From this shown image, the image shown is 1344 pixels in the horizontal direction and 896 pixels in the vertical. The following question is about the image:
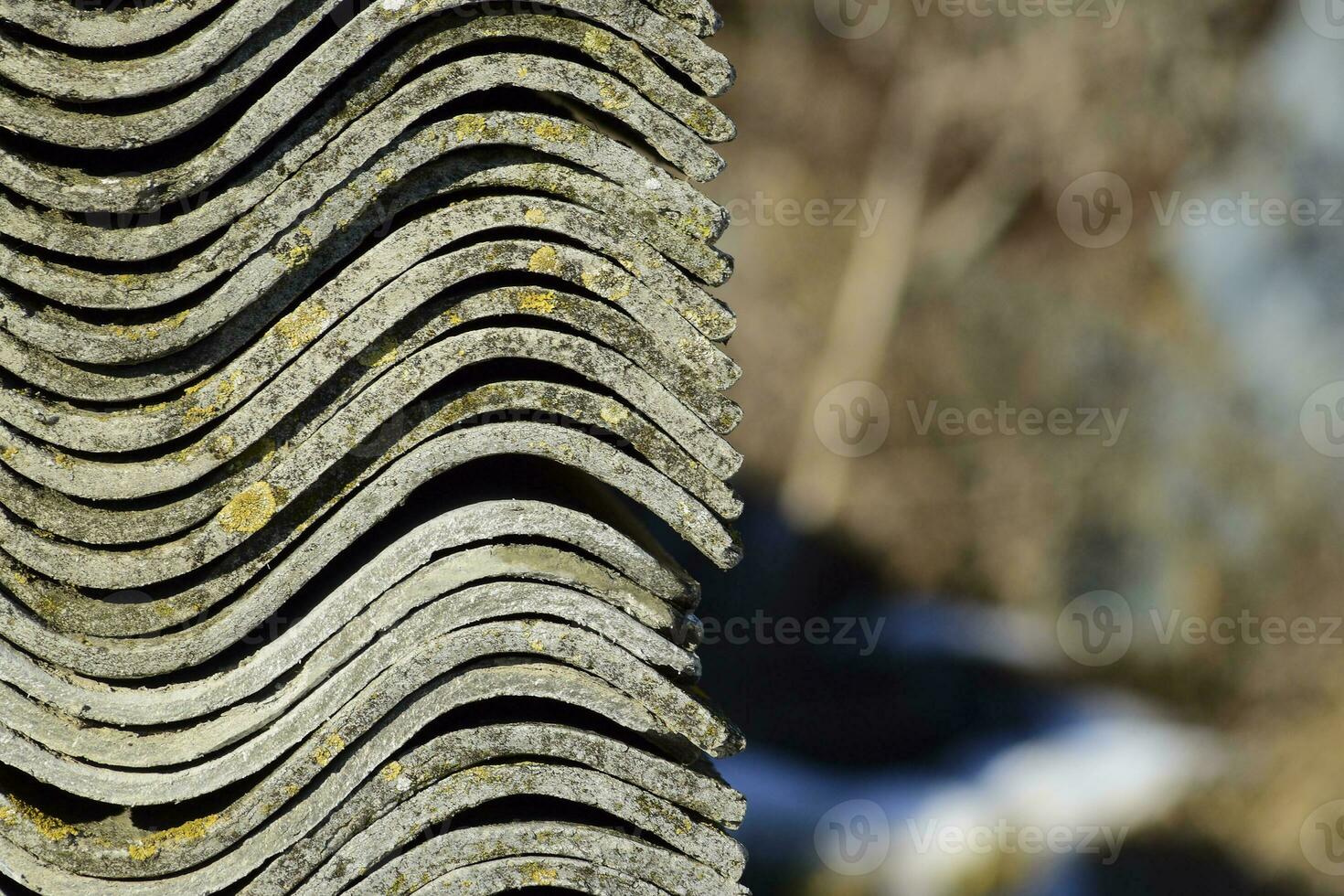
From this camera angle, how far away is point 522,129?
2.14m

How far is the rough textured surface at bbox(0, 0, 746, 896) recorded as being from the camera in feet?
6.90

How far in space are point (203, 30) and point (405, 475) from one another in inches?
35.3

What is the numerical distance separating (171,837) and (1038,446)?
15.2 ft

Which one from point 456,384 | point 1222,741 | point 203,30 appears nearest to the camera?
point 203,30

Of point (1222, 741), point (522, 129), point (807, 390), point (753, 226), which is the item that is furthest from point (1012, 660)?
point (522, 129)

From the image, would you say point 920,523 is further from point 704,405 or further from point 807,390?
point 704,405
